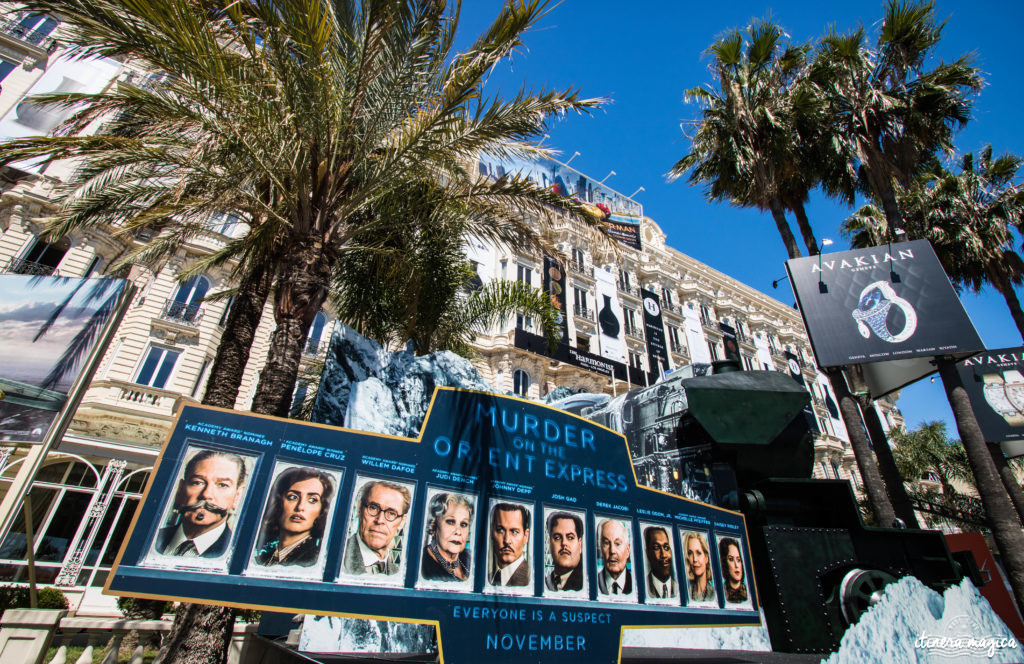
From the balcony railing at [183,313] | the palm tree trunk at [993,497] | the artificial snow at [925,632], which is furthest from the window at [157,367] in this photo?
the palm tree trunk at [993,497]

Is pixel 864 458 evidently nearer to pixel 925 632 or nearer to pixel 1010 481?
pixel 925 632

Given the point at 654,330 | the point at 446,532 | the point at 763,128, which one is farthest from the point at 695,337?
the point at 446,532

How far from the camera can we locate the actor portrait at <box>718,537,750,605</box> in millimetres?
5422

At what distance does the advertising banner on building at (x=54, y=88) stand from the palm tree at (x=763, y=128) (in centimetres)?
2157

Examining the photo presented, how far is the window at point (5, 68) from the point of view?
62.3 ft

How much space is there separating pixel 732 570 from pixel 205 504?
5481 mm

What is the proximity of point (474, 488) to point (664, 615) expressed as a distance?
249 centimetres

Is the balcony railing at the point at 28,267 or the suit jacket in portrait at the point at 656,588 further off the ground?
the balcony railing at the point at 28,267

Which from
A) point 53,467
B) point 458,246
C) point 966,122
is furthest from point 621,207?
point 53,467

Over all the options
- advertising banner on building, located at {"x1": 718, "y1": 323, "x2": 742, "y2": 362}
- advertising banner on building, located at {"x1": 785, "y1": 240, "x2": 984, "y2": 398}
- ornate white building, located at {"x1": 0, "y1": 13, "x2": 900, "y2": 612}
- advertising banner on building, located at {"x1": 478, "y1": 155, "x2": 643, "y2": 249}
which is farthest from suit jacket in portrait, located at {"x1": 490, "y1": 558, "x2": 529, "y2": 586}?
advertising banner on building, located at {"x1": 718, "y1": 323, "x2": 742, "y2": 362}

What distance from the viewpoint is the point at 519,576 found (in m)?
4.20

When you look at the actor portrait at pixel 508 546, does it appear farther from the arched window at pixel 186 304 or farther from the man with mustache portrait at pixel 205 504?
the arched window at pixel 186 304

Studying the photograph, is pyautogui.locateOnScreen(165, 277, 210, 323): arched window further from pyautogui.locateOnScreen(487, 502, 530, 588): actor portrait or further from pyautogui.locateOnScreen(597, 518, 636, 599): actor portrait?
pyautogui.locateOnScreen(597, 518, 636, 599): actor portrait

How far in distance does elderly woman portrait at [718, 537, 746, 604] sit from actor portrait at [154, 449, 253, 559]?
5107 mm
